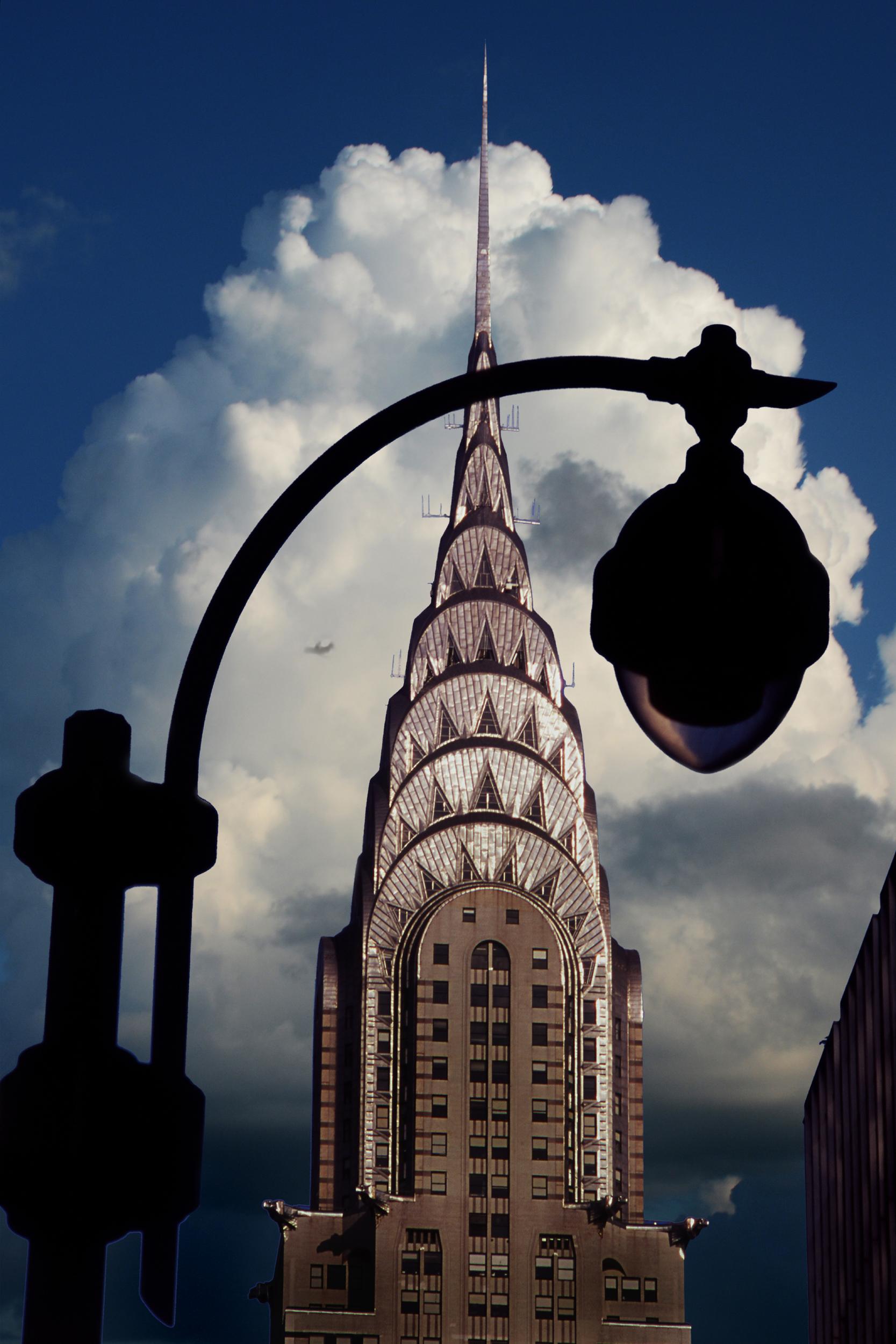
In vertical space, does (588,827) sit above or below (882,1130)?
above

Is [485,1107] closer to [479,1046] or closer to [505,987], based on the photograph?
[479,1046]

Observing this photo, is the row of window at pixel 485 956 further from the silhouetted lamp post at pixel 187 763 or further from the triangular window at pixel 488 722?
the silhouetted lamp post at pixel 187 763

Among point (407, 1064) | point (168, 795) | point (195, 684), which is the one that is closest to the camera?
point (168, 795)

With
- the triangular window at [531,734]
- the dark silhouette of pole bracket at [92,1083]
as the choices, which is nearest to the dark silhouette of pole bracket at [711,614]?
the dark silhouette of pole bracket at [92,1083]

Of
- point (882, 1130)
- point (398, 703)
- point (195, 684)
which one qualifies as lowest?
point (195, 684)

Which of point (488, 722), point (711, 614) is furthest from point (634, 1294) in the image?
point (711, 614)

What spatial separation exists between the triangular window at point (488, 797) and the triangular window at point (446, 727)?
619 cm

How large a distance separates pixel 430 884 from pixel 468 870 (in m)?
3.50

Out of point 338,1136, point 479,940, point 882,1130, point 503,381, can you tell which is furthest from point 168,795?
point 338,1136

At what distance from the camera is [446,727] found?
188m

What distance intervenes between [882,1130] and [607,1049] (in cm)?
9205

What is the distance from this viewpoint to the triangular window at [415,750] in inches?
7377

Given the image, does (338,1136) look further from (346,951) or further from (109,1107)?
(109,1107)

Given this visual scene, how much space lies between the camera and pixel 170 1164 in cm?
494
